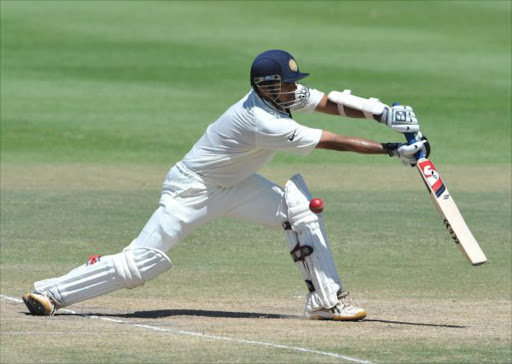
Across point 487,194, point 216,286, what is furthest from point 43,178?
point 216,286

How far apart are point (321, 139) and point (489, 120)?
1544 centimetres

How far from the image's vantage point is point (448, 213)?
26.6 ft

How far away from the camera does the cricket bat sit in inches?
315

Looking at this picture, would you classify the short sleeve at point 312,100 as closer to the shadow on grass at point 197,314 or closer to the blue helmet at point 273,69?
the blue helmet at point 273,69

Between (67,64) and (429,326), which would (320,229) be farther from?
(67,64)

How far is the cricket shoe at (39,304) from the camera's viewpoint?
8.24 m

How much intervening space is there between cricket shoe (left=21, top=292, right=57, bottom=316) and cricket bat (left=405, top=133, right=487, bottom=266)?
262 cm

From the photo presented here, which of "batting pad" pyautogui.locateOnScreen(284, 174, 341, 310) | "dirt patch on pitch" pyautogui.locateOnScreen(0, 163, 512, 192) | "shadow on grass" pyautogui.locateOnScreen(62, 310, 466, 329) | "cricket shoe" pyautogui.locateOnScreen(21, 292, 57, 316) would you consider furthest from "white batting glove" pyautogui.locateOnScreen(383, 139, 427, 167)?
"dirt patch on pitch" pyautogui.locateOnScreen(0, 163, 512, 192)

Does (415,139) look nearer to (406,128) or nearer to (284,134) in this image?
(406,128)

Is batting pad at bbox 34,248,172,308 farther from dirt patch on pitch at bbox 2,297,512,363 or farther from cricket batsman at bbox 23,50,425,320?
dirt patch on pitch at bbox 2,297,512,363

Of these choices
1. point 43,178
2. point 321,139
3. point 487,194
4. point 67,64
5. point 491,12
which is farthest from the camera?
point 491,12

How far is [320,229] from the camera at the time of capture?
26.8ft

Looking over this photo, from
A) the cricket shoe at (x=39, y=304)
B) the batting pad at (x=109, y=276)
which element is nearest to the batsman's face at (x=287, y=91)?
the batting pad at (x=109, y=276)

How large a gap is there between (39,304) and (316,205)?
6.51 ft
